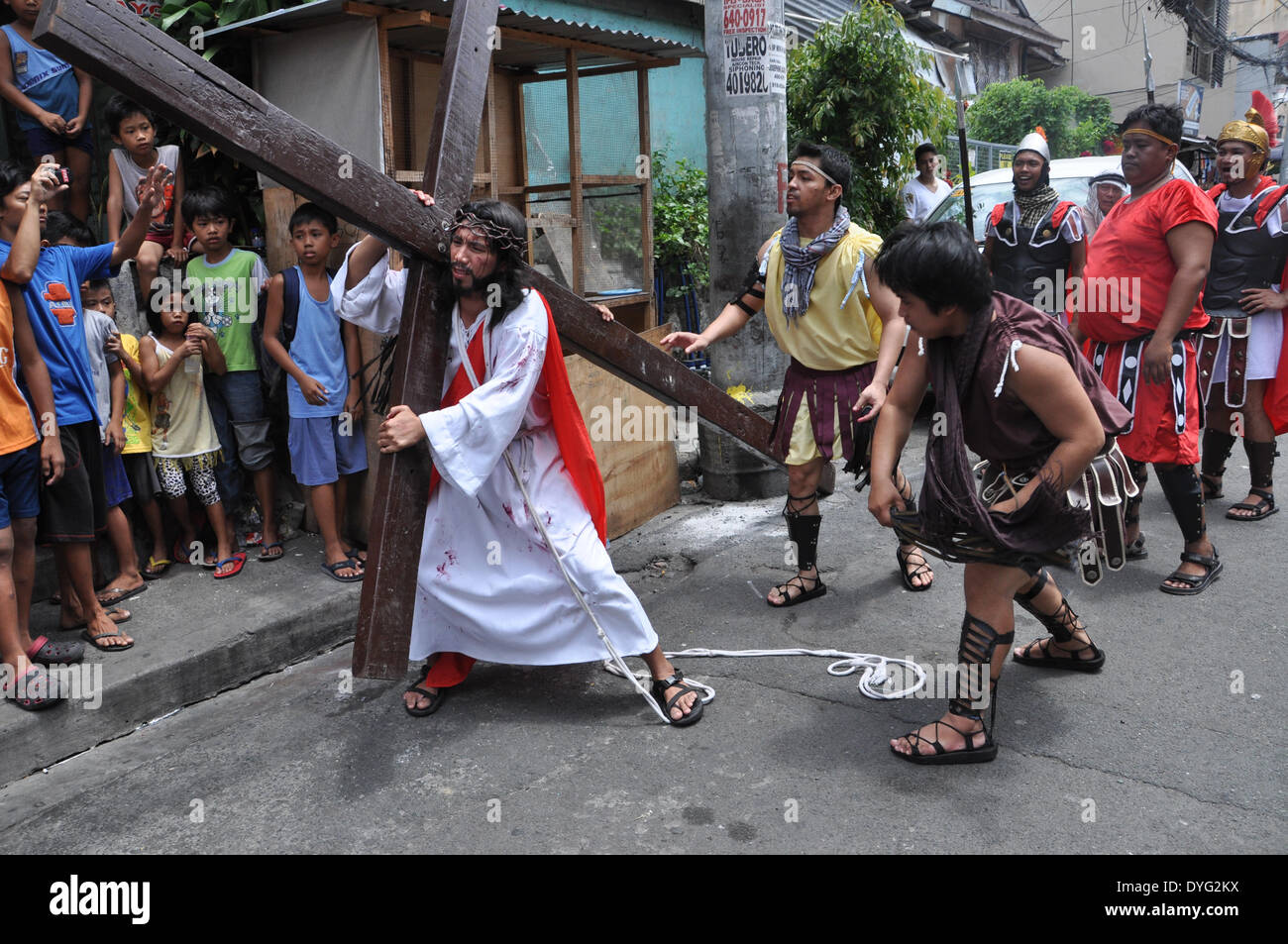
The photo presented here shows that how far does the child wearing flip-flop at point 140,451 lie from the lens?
460cm

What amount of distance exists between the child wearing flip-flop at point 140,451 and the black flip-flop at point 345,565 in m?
0.71

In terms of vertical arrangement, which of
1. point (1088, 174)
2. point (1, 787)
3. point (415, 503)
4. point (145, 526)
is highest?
point (1088, 174)

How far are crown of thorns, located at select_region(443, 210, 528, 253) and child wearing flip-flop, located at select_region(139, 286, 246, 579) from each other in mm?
1987

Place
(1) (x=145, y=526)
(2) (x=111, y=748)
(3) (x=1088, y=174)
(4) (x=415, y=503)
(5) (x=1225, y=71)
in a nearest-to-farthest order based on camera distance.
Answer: (4) (x=415, y=503) < (2) (x=111, y=748) < (1) (x=145, y=526) < (3) (x=1088, y=174) < (5) (x=1225, y=71)

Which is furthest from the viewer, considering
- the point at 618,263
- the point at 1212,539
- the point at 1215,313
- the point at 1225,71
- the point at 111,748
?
the point at 1225,71

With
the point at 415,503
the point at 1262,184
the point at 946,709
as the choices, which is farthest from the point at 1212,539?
the point at 415,503

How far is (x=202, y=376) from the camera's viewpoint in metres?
4.83

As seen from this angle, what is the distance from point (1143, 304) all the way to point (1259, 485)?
174 cm

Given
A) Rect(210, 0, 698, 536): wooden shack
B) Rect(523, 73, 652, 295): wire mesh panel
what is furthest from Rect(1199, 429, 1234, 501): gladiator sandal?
Rect(523, 73, 652, 295): wire mesh panel

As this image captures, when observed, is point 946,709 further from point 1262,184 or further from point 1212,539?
point 1262,184

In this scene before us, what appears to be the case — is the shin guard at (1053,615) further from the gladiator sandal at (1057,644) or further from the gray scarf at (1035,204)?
the gray scarf at (1035,204)

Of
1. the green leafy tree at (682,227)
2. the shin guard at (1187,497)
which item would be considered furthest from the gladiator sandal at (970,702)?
the green leafy tree at (682,227)

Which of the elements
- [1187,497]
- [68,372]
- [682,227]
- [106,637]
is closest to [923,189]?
[682,227]

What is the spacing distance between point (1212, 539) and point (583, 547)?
11.5 ft
